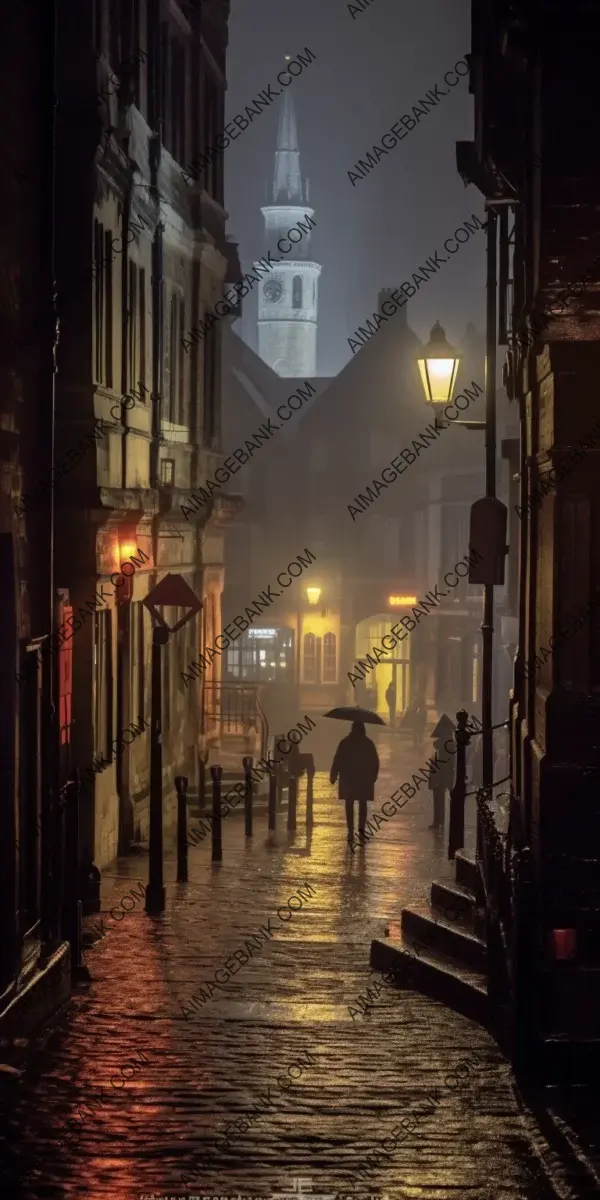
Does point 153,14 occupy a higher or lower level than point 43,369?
higher

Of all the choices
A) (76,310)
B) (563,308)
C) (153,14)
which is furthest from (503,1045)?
(153,14)

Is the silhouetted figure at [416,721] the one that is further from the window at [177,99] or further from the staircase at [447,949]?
the staircase at [447,949]

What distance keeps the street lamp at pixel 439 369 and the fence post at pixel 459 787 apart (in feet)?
10.2

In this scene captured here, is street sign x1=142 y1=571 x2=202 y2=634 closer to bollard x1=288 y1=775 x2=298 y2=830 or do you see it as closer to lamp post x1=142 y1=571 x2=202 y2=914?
lamp post x1=142 y1=571 x2=202 y2=914

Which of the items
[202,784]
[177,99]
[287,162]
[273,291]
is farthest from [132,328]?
[287,162]

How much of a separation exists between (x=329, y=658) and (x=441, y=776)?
24.3 metres

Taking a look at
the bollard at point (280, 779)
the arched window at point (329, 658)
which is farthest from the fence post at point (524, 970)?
the arched window at point (329, 658)

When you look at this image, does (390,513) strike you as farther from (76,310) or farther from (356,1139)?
(356,1139)

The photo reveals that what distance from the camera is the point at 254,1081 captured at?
28.3ft

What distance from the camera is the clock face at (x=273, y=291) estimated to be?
121 metres

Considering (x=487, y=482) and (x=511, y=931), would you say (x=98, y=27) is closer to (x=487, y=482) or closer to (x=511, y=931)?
(x=487, y=482)

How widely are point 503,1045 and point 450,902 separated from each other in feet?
8.35

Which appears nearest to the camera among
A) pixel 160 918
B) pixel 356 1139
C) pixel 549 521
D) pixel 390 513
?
pixel 356 1139

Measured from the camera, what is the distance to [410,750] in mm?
35281
